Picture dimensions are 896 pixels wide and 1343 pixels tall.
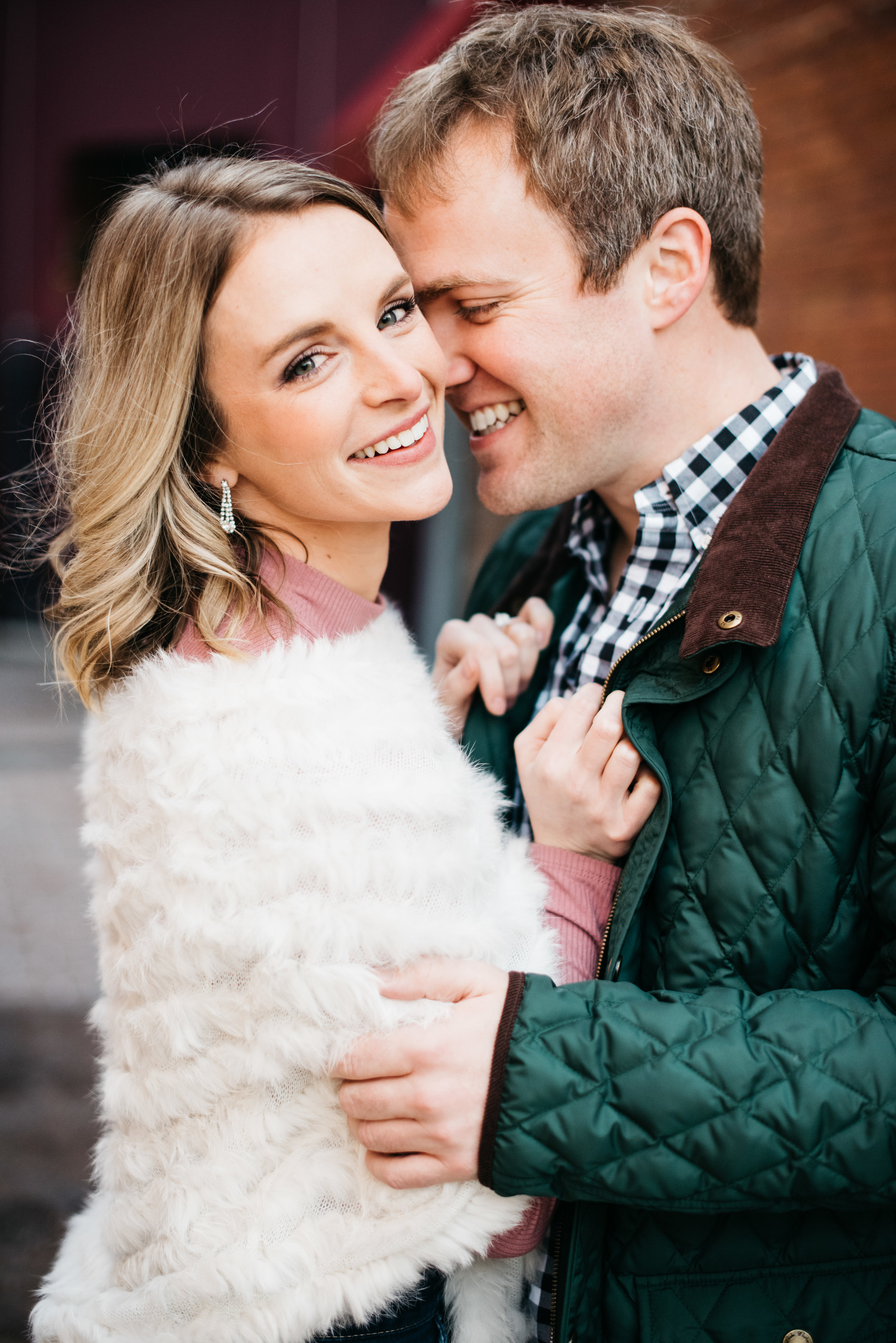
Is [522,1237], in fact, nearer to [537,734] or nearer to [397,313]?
[537,734]

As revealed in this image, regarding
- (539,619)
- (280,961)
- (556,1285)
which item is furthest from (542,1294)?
(539,619)

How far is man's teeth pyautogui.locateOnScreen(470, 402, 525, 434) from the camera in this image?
2.34 metres

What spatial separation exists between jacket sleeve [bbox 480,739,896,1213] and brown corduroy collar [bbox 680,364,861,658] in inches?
13.8

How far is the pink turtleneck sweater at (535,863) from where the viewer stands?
1.63m

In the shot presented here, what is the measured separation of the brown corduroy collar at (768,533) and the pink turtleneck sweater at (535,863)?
1.43 feet

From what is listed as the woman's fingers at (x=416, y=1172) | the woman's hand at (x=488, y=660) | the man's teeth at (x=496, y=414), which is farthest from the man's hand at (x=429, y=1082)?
the man's teeth at (x=496, y=414)

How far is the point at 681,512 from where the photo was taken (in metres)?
2.10

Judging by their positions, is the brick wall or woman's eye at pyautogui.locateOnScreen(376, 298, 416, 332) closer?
woman's eye at pyautogui.locateOnScreen(376, 298, 416, 332)

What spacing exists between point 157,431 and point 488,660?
2.74 ft

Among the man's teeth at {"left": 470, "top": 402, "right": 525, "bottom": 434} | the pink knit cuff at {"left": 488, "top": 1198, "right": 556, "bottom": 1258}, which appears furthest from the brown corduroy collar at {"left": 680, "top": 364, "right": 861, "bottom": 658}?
the pink knit cuff at {"left": 488, "top": 1198, "right": 556, "bottom": 1258}

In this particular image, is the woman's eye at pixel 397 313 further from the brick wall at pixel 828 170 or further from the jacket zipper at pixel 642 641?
the brick wall at pixel 828 170

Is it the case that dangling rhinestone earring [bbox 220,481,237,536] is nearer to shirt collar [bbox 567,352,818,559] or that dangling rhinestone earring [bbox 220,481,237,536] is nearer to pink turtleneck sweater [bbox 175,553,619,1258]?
pink turtleneck sweater [bbox 175,553,619,1258]

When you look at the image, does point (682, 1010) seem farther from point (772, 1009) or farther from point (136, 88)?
point (136, 88)

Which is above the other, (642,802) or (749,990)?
(642,802)
